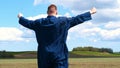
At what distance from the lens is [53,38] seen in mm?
8547

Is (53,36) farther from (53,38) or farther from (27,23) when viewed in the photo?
(27,23)

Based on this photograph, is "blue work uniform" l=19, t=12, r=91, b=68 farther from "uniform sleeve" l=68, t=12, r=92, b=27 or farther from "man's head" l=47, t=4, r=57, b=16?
"man's head" l=47, t=4, r=57, b=16


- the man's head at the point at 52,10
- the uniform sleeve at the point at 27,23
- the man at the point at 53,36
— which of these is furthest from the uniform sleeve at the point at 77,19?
the uniform sleeve at the point at 27,23

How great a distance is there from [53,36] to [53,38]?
4cm

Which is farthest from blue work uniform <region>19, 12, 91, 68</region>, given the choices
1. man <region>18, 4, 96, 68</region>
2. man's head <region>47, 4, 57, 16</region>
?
man's head <region>47, 4, 57, 16</region>

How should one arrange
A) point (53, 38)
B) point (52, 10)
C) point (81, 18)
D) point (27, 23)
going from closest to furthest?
point (52, 10) → point (53, 38) → point (81, 18) → point (27, 23)

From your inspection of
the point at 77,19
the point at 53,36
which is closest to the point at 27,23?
the point at 53,36

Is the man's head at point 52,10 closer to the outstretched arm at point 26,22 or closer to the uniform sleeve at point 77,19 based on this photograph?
the uniform sleeve at point 77,19

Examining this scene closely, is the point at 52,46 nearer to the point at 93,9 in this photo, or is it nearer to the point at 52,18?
the point at 52,18

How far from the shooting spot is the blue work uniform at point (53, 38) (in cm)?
846

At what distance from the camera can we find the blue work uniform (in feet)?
27.8

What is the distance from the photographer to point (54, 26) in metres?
8.62

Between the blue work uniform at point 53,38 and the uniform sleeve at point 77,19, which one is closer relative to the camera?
the blue work uniform at point 53,38

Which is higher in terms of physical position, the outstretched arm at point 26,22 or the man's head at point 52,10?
the man's head at point 52,10
